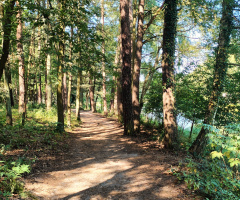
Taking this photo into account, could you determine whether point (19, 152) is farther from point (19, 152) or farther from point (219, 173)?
point (219, 173)

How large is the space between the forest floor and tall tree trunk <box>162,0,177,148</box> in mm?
828

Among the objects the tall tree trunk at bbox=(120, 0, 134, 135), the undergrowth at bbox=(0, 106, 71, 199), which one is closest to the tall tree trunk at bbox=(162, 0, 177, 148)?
the tall tree trunk at bbox=(120, 0, 134, 135)

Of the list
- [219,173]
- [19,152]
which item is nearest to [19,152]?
[19,152]

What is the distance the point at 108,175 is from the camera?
4996mm

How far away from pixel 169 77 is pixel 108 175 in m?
4.82

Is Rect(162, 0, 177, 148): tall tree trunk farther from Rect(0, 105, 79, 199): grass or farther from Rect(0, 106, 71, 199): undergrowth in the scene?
Rect(0, 106, 71, 199): undergrowth

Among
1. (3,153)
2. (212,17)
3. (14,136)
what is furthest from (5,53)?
(212,17)

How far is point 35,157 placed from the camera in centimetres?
535

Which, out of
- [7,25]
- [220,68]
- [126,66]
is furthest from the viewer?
[126,66]

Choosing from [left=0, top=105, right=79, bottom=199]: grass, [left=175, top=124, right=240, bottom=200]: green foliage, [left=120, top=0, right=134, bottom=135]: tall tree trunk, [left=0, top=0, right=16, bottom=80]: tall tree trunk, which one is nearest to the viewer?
[left=175, top=124, right=240, bottom=200]: green foliage

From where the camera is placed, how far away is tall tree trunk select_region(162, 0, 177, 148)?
7359mm

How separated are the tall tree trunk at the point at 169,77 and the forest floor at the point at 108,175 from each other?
83 cm

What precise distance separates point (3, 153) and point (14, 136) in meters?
1.72

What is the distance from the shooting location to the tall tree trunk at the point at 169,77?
7359 millimetres
